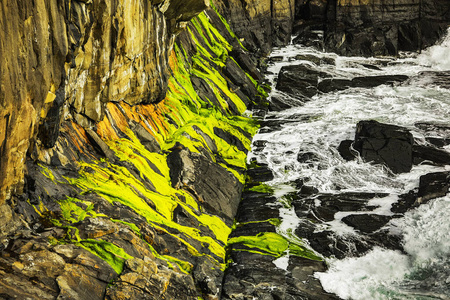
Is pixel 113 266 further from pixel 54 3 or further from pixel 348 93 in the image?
pixel 348 93

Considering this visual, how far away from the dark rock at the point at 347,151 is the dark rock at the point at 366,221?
3.63 metres

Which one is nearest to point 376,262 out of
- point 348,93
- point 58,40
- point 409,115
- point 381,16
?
point 58,40

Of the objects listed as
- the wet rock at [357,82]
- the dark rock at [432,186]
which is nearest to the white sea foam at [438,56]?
the wet rock at [357,82]

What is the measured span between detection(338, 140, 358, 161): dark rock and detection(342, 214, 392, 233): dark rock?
3631 millimetres

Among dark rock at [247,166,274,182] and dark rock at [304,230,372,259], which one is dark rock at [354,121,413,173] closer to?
dark rock at [247,166,274,182]

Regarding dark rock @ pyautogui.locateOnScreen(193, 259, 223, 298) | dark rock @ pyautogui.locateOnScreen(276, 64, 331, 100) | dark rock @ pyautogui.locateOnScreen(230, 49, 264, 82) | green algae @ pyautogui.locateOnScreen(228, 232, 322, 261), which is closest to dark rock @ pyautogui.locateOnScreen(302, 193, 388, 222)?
green algae @ pyautogui.locateOnScreen(228, 232, 322, 261)

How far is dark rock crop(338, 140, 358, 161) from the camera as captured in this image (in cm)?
1670

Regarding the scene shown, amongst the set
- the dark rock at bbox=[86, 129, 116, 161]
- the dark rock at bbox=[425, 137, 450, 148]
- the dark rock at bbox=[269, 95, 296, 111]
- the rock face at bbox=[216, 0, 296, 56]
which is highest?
the rock face at bbox=[216, 0, 296, 56]

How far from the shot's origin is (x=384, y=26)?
2780 centimetres

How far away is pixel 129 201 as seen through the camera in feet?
34.2

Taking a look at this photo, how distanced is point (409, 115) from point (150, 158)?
39.4ft

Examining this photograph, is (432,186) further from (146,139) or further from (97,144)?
(97,144)

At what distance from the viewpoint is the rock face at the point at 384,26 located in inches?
1076

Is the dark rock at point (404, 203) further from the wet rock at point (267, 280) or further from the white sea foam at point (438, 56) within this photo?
the white sea foam at point (438, 56)
